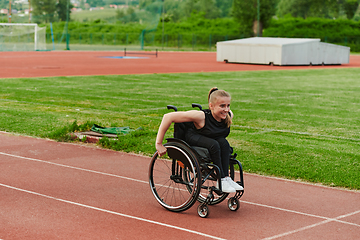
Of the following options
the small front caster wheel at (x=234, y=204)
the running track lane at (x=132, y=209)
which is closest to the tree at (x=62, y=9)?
the running track lane at (x=132, y=209)

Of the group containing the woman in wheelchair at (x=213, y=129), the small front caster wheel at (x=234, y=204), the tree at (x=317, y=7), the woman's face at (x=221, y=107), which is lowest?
the small front caster wheel at (x=234, y=204)

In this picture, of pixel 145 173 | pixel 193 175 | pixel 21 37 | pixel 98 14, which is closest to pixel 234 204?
pixel 193 175

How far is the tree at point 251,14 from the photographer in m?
75.0

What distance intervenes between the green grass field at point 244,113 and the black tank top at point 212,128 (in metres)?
2.28

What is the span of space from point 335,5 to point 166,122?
4167 inches

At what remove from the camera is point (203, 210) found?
5594 millimetres

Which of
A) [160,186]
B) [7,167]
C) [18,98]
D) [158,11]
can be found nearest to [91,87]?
[18,98]

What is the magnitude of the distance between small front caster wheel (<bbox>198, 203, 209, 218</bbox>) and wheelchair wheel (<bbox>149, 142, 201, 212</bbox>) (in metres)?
0.12

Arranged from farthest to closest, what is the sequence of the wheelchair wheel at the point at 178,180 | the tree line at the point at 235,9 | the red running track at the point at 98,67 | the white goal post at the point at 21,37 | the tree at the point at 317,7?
the tree at the point at 317,7 → the tree line at the point at 235,9 → the white goal post at the point at 21,37 → the red running track at the point at 98,67 → the wheelchair wheel at the point at 178,180

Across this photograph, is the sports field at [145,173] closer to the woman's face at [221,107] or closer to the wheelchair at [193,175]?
the wheelchair at [193,175]

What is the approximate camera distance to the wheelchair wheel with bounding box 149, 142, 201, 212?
5.49 meters

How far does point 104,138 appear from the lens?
9.49m

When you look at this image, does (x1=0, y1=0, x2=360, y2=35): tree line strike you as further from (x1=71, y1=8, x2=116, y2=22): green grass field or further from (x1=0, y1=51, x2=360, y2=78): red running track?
(x1=0, y1=51, x2=360, y2=78): red running track

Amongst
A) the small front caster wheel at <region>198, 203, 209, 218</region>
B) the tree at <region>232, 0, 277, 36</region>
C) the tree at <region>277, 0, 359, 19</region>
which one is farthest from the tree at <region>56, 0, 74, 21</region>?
the small front caster wheel at <region>198, 203, 209, 218</region>
